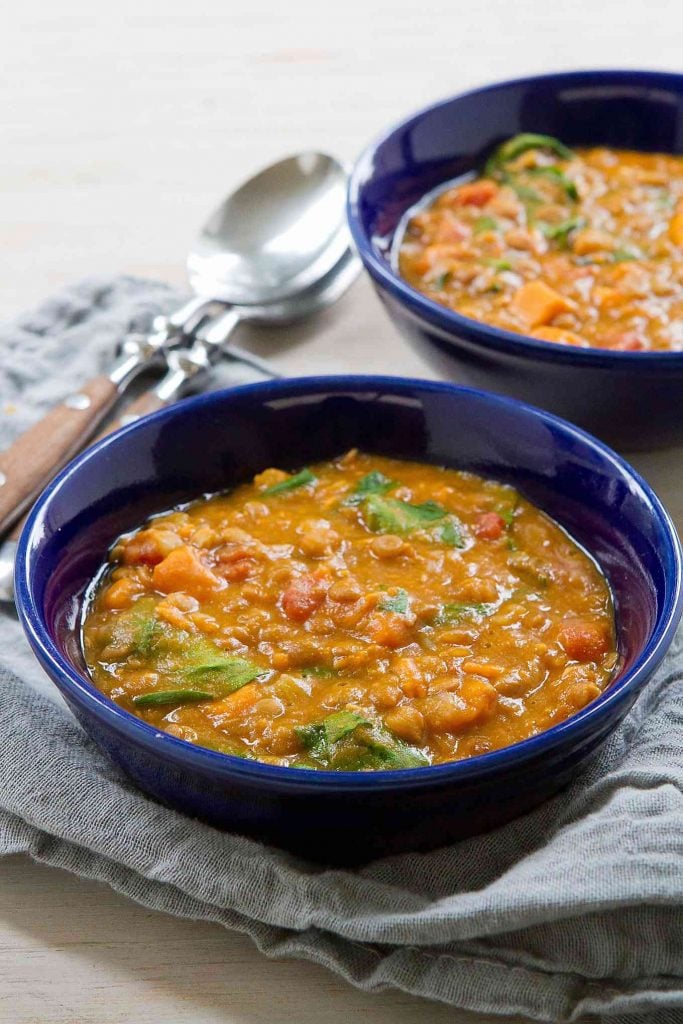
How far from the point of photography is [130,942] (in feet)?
8.68

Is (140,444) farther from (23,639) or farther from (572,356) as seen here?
(572,356)

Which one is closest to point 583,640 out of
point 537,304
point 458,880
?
point 458,880

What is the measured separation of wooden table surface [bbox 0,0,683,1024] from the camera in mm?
2561

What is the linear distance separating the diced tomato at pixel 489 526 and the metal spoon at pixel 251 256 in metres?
1.14

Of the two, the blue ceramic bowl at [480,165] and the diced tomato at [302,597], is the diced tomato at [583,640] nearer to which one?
the diced tomato at [302,597]

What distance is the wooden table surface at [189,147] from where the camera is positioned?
8.40ft

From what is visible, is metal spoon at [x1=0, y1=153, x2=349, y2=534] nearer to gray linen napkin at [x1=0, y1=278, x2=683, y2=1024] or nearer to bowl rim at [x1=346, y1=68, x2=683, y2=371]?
bowl rim at [x1=346, y1=68, x2=683, y2=371]

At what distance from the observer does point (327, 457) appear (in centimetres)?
352

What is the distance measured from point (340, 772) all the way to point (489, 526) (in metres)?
0.94

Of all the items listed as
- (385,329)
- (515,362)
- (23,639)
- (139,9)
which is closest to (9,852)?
(23,639)

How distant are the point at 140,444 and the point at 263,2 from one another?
4.20 m

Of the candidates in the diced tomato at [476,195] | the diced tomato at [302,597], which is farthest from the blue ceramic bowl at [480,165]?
the diced tomato at [302,597]

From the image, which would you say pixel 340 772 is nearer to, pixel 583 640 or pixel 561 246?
pixel 583 640

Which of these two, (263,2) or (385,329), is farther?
(263,2)
